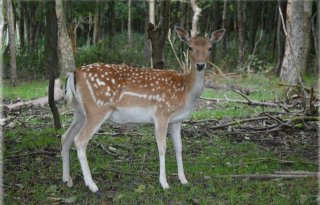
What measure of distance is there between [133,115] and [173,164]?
1.09m

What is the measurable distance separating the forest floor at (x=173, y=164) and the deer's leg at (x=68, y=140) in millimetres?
109

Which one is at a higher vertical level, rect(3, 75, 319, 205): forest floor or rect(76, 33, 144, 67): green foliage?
rect(3, 75, 319, 205): forest floor

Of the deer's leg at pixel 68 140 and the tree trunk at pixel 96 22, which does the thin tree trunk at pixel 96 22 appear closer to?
the tree trunk at pixel 96 22

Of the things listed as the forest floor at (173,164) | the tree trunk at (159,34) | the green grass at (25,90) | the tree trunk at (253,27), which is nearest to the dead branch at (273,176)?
the forest floor at (173,164)

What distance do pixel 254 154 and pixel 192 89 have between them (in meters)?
1.60

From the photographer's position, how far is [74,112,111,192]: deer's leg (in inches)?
209

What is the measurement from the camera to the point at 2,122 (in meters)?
8.31

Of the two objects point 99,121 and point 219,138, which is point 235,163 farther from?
point 99,121

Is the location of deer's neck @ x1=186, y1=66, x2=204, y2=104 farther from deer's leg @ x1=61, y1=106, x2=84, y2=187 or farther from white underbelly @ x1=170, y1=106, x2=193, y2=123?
deer's leg @ x1=61, y1=106, x2=84, y2=187

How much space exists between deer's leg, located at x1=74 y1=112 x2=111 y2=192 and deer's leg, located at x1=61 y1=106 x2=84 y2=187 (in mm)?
260

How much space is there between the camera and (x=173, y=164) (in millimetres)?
6391

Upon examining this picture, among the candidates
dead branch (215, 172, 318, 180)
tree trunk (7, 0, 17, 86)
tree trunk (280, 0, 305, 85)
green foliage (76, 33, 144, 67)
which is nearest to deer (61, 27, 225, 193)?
dead branch (215, 172, 318, 180)

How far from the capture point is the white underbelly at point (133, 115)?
5.57 metres

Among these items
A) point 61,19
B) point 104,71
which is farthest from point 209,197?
point 61,19
